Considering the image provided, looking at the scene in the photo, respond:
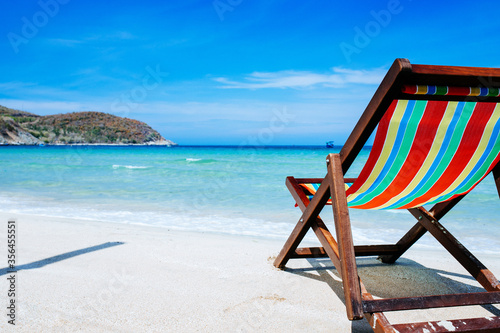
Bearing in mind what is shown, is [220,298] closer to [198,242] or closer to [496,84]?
[198,242]

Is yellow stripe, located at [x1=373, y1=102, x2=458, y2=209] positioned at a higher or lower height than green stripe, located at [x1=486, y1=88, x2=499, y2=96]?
lower

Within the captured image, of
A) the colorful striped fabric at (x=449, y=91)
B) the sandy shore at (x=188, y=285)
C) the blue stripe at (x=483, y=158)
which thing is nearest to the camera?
the colorful striped fabric at (x=449, y=91)

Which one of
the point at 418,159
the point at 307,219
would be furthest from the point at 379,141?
the point at 307,219

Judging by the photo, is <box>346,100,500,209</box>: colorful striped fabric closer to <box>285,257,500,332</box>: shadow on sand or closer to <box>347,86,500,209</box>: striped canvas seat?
<box>347,86,500,209</box>: striped canvas seat

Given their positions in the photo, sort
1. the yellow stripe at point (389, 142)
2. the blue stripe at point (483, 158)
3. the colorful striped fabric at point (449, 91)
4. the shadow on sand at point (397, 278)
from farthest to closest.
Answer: the shadow on sand at point (397, 278), the blue stripe at point (483, 158), the yellow stripe at point (389, 142), the colorful striped fabric at point (449, 91)

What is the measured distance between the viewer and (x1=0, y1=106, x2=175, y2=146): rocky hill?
233 feet

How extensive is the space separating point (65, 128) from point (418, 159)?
8880 cm

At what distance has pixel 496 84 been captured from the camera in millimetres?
1494

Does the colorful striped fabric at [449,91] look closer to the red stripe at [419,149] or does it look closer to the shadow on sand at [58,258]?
the red stripe at [419,149]

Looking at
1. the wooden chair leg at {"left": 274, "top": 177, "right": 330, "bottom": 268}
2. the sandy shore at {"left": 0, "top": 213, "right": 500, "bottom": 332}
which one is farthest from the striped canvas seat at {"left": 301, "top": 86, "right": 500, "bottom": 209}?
the sandy shore at {"left": 0, "top": 213, "right": 500, "bottom": 332}

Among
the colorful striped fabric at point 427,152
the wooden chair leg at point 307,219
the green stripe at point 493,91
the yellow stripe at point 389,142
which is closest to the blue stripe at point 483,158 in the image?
the colorful striped fabric at point 427,152

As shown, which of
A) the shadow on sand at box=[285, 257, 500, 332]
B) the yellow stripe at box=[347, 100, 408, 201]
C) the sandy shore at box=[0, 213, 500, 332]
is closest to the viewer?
the yellow stripe at box=[347, 100, 408, 201]

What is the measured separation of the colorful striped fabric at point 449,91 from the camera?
1441 millimetres

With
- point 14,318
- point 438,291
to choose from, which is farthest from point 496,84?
point 14,318
